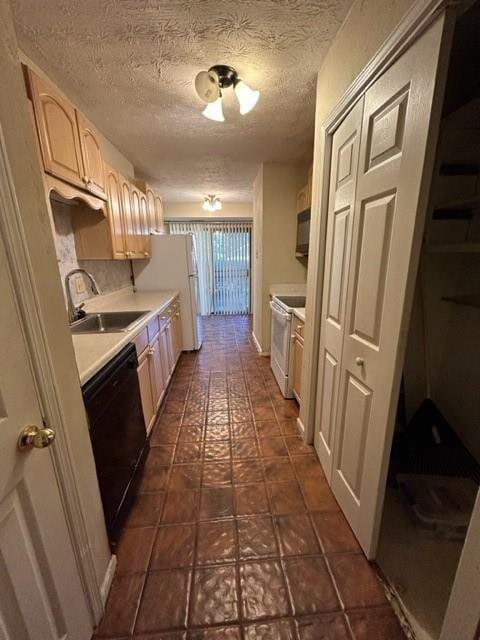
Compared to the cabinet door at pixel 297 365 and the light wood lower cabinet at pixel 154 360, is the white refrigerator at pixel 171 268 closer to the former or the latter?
the light wood lower cabinet at pixel 154 360

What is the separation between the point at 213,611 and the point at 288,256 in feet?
10.3

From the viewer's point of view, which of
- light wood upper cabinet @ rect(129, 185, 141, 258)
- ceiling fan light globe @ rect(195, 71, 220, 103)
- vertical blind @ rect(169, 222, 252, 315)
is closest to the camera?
ceiling fan light globe @ rect(195, 71, 220, 103)

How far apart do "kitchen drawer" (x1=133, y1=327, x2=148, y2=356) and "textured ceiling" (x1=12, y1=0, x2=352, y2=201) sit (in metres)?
1.62

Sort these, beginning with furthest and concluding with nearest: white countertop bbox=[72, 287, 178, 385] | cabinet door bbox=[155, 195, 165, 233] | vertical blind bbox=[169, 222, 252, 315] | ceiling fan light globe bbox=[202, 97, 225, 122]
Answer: vertical blind bbox=[169, 222, 252, 315] → cabinet door bbox=[155, 195, 165, 233] → ceiling fan light globe bbox=[202, 97, 225, 122] → white countertop bbox=[72, 287, 178, 385]

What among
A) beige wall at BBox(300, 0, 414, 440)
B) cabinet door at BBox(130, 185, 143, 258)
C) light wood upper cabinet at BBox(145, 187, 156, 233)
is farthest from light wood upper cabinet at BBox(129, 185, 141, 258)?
beige wall at BBox(300, 0, 414, 440)

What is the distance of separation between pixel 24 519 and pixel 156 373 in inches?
63.6

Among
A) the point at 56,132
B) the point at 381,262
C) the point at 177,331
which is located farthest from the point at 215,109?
the point at 177,331

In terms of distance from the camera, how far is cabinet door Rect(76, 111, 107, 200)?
1.70 m

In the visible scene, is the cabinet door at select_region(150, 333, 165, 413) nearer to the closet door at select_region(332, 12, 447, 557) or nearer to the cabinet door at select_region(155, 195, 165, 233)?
the closet door at select_region(332, 12, 447, 557)

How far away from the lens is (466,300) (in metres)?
1.42

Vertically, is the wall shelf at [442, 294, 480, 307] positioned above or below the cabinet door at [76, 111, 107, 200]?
below

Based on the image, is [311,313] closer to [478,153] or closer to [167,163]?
[478,153]

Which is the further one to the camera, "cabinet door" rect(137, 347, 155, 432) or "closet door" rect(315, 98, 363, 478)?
"cabinet door" rect(137, 347, 155, 432)

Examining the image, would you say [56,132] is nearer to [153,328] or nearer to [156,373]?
[153,328]
